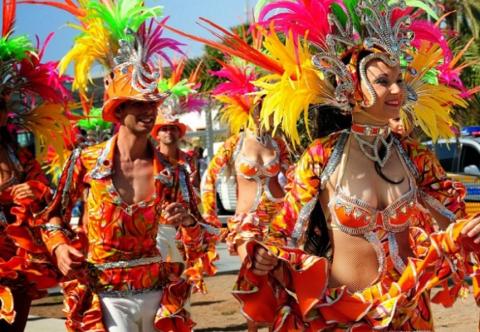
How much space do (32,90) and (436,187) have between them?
119 inches

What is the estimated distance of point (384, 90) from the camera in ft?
13.3

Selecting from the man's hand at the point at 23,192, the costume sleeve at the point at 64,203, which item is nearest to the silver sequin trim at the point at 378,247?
the costume sleeve at the point at 64,203

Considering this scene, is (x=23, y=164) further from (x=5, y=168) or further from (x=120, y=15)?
(x=120, y=15)

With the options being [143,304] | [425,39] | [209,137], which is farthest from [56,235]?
[209,137]

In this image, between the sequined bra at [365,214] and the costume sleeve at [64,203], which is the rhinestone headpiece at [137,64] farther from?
the sequined bra at [365,214]

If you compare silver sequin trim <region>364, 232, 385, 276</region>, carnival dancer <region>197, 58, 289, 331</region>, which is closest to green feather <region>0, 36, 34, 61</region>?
carnival dancer <region>197, 58, 289, 331</region>

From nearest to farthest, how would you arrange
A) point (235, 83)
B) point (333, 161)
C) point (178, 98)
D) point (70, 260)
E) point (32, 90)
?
1. point (333, 161)
2. point (70, 260)
3. point (32, 90)
4. point (235, 83)
5. point (178, 98)

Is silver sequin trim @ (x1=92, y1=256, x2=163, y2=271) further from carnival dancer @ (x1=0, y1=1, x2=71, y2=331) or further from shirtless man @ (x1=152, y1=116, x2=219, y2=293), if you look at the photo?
carnival dancer @ (x1=0, y1=1, x2=71, y2=331)

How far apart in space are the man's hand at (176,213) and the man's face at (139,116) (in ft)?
1.45

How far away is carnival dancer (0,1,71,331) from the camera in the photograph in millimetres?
5434

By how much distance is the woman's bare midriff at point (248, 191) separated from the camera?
26.7ft

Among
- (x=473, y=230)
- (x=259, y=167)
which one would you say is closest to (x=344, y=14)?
(x=473, y=230)

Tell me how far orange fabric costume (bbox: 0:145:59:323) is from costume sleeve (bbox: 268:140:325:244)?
178 centimetres

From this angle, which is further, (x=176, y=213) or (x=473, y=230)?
(x=176, y=213)
